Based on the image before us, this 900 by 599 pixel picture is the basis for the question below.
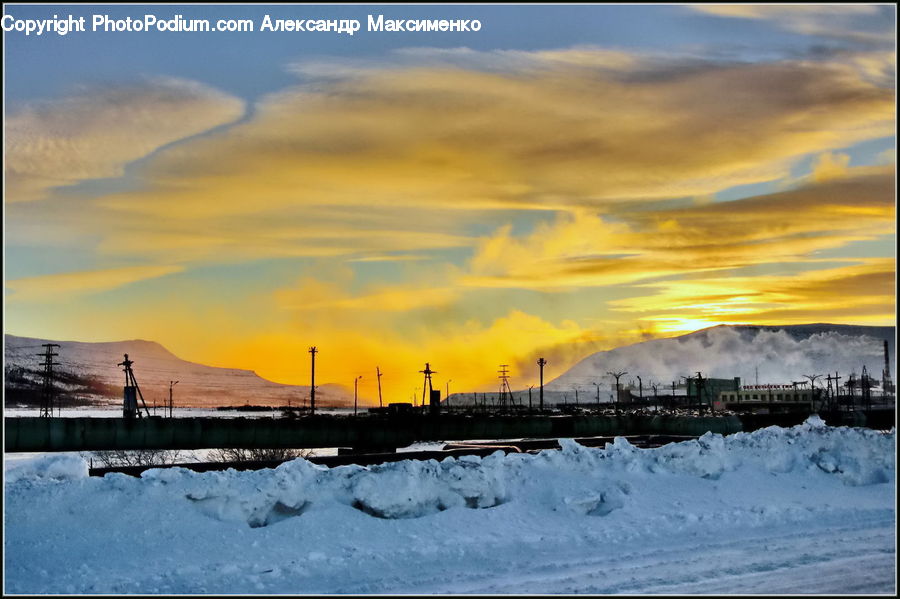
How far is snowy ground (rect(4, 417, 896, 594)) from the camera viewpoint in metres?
10.3

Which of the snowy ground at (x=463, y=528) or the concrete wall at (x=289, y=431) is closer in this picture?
the snowy ground at (x=463, y=528)

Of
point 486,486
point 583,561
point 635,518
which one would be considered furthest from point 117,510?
point 635,518

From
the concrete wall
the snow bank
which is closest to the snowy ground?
the snow bank

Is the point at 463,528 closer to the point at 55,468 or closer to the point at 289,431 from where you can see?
the point at 55,468

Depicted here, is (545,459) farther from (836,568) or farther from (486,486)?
(836,568)

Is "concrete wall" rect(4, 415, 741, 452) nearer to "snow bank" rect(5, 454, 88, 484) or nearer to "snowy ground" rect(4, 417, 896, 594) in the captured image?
"snowy ground" rect(4, 417, 896, 594)

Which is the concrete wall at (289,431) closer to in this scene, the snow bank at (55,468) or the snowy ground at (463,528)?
the snowy ground at (463,528)

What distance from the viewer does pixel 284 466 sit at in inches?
536

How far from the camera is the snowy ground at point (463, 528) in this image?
10.3 m

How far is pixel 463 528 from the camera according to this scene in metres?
12.7

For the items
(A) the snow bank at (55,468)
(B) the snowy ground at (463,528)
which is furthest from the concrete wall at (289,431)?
(A) the snow bank at (55,468)

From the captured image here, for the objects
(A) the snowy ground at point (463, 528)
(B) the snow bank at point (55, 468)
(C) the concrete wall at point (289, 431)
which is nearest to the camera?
(A) the snowy ground at point (463, 528)

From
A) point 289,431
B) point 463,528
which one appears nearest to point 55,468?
point 463,528

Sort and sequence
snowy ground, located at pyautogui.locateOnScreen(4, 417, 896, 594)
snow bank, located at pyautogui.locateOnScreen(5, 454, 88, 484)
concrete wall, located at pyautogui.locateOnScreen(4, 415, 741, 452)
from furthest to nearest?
concrete wall, located at pyautogui.locateOnScreen(4, 415, 741, 452)
snow bank, located at pyautogui.locateOnScreen(5, 454, 88, 484)
snowy ground, located at pyautogui.locateOnScreen(4, 417, 896, 594)
